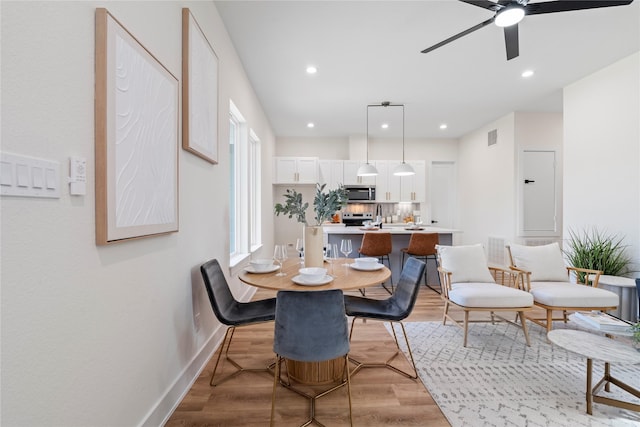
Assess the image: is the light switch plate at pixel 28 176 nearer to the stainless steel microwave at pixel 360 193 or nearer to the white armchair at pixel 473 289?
the white armchair at pixel 473 289

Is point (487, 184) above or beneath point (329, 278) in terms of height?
above

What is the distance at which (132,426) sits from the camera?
4.60ft

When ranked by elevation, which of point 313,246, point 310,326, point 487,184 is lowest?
point 310,326

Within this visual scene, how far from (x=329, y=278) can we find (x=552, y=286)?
2.47 m

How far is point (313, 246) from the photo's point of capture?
238 cm

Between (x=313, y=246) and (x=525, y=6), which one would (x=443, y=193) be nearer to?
(x=525, y=6)

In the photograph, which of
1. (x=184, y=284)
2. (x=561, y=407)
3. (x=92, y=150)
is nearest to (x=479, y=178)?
(x=561, y=407)

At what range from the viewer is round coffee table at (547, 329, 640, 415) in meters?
1.67

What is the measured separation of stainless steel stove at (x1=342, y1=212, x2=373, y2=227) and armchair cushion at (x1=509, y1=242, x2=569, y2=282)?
3.78m

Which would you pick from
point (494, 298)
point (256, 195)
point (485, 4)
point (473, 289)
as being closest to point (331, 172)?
point (256, 195)

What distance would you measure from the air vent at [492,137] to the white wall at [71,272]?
19.9 feet

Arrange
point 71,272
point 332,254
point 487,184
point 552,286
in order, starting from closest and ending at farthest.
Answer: point 71,272
point 332,254
point 552,286
point 487,184

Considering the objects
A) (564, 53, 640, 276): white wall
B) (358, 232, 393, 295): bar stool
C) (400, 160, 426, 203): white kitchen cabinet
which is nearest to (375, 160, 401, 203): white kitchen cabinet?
(400, 160, 426, 203): white kitchen cabinet

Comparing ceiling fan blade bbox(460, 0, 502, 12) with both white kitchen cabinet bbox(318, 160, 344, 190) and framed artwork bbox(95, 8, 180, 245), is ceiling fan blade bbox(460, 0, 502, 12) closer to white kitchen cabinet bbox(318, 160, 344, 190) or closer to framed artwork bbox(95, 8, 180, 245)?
framed artwork bbox(95, 8, 180, 245)
